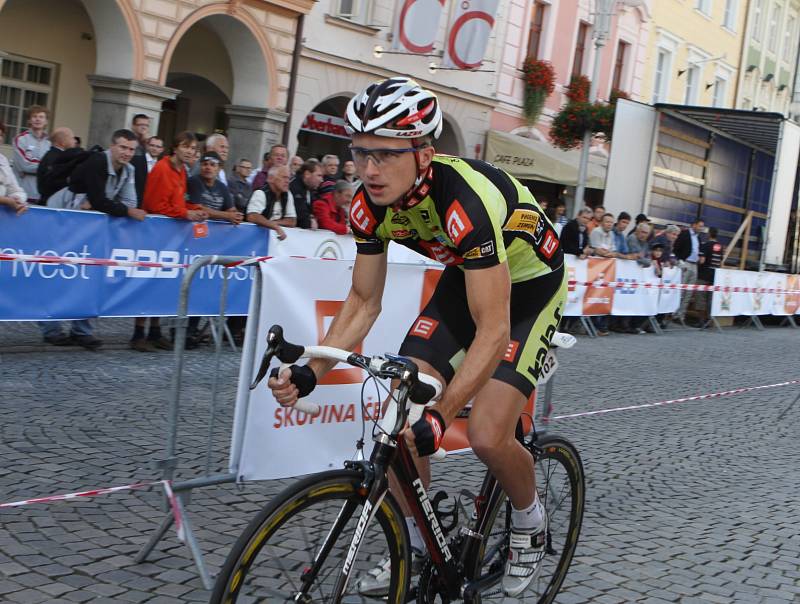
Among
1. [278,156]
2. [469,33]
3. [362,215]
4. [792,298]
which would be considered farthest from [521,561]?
[792,298]

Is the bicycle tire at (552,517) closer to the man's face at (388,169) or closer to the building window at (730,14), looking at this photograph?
the man's face at (388,169)

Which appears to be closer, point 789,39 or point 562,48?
point 562,48

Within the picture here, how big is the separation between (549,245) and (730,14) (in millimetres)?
37658

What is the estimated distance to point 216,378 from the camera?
4.82 m

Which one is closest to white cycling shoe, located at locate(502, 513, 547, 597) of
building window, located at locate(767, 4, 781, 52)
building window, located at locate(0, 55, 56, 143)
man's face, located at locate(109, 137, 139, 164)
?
man's face, located at locate(109, 137, 139, 164)

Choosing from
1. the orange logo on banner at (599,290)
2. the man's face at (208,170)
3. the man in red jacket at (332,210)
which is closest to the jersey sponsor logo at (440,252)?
the man's face at (208,170)

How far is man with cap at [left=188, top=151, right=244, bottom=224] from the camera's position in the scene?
34.1 ft

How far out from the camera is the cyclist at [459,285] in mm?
3344

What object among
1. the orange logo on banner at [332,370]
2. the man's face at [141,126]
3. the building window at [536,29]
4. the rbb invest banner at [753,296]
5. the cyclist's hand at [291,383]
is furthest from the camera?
the building window at [536,29]

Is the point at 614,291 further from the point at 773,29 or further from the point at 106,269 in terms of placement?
the point at 773,29

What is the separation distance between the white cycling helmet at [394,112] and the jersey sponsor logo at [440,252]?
1.64 feet

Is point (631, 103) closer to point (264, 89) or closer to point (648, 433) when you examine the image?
point (264, 89)

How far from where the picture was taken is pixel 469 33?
→ 2083 centimetres

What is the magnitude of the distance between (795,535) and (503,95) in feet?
68.2
